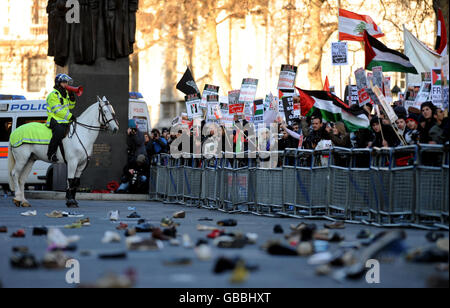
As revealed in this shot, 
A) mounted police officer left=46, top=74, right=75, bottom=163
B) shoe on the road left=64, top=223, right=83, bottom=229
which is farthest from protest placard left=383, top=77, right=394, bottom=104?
shoe on the road left=64, top=223, right=83, bottom=229

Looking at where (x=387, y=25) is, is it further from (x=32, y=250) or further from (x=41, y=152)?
(x=32, y=250)

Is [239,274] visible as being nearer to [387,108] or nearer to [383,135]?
→ [387,108]

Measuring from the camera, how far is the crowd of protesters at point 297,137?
1505 centimetres

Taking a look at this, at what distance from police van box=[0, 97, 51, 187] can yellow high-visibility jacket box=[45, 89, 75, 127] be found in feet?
33.4

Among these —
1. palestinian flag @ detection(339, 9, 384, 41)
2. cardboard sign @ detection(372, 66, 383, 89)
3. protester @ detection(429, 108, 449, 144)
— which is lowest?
protester @ detection(429, 108, 449, 144)

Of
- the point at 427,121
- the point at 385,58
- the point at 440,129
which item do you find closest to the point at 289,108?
the point at 385,58

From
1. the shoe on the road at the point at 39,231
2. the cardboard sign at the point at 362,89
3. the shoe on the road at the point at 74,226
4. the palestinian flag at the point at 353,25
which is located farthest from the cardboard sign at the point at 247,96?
the shoe on the road at the point at 39,231

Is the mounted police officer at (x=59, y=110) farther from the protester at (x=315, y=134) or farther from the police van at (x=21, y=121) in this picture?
the police van at (x=21, y=121)

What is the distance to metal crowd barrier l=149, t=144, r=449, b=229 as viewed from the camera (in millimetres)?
13633

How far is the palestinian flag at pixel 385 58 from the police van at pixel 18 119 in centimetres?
1390

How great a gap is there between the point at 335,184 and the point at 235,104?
7.64 metres

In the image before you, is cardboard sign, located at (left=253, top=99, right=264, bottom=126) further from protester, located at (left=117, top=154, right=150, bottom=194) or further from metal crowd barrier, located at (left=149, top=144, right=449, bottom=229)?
protester, located at (left=117, top=154, right=150, bottom=194)
